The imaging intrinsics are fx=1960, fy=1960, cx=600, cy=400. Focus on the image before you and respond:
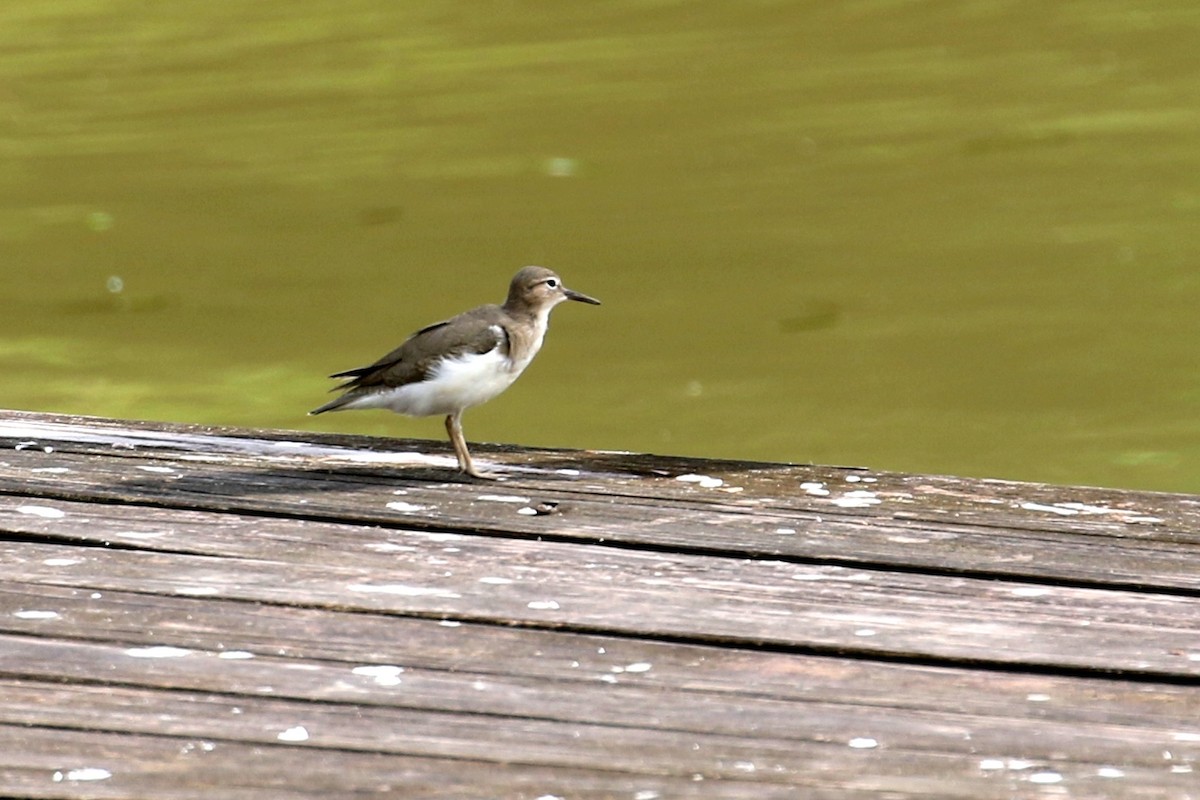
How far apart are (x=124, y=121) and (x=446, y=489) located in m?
9.92

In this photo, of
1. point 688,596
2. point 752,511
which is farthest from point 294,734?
point 752,511

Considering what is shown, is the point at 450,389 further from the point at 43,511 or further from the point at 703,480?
the point at 43,511

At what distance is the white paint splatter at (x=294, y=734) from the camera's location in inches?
101

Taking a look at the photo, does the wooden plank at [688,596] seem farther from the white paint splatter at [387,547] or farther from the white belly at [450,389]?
the white belly at [450,389]

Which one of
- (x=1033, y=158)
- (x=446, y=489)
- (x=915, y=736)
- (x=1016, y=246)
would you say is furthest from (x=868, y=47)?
(x=915, y=736)

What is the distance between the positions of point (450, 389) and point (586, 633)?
1718 millimetres

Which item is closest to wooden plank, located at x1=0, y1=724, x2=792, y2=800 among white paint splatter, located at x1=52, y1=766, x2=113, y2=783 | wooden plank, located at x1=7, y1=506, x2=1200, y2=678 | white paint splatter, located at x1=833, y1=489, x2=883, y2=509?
white paint splatter, located at x1=52, y1=766, x2=113, y2=783

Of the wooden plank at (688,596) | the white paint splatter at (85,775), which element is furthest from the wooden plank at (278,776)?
the wooden plank at (688,596)

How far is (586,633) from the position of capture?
2.98 meters

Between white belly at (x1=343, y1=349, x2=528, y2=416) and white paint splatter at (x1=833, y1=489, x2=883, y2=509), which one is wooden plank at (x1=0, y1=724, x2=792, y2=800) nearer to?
white paint splatter at (x1=833, y1=489, x2=883, y2=509)

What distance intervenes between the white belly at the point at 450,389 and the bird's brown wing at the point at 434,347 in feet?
0.06

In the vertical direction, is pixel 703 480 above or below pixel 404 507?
above

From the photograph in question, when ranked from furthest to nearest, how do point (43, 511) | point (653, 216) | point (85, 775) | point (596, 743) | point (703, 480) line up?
point (653, 216) < point (703, 480) < point (43, 511) < point (596, 743) < point (85, 775)

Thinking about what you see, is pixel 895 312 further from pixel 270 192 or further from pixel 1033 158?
pixel 270 192
